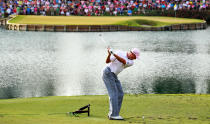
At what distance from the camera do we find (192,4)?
68.3m

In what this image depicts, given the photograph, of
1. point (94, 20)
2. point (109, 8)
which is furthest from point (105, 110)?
point (109, 8)

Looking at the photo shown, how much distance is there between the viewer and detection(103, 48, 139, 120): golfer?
11.8 meters

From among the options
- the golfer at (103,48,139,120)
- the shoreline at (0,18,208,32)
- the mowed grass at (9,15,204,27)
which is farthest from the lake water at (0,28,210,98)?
the mowed grass at (9,15,204,27)

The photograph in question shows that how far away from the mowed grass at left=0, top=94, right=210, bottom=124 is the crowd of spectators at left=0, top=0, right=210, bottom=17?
51.4 m

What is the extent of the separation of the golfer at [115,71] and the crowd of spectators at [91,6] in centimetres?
5496

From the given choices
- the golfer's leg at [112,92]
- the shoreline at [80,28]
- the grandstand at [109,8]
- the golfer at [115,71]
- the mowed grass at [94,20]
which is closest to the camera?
the golfer at [115,71]

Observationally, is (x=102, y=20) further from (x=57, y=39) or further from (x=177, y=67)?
(x=177, y=67)

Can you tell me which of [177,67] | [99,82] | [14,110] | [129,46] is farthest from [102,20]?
[14,110]

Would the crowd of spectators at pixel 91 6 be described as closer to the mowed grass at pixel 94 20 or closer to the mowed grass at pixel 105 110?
the mowed grass at pixel 94 20

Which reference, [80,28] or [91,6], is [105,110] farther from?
[91,6]

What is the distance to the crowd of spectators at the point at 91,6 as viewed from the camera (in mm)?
66938

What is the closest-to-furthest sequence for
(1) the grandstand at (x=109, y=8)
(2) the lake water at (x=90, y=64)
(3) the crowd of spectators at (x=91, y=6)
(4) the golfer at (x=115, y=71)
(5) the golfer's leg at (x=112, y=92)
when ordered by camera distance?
1. (4) the golfer at (x=115, y=71)
2. (5) the golfer's leg at (x=112, y=92)
3. (2) the lake water at (x=90, y=64)
4. (3) the crowd of spectators at (x=91, y=6)
5. (1) the grandstand at (x=109, y=8)

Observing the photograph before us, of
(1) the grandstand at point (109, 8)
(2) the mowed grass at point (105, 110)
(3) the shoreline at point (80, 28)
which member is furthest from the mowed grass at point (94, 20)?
(2) the mowed grass at point (105, 110)

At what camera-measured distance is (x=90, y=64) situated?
3106 centimetres
